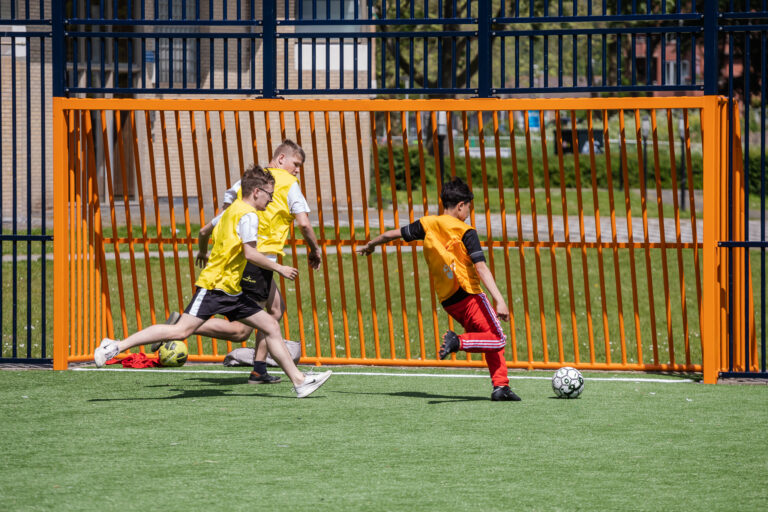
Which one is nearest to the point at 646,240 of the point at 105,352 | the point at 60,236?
the point at 105,352

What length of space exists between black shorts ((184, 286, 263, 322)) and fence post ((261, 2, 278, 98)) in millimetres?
2197

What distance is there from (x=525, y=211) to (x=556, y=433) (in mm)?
25137

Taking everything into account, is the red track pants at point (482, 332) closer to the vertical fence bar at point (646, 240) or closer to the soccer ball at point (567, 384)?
the soccer ball at point (567, 384)

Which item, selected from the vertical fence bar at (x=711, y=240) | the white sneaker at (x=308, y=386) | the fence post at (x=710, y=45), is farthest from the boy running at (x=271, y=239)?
the fence post at (x=710, y=45)

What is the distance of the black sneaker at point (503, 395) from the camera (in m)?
8.09

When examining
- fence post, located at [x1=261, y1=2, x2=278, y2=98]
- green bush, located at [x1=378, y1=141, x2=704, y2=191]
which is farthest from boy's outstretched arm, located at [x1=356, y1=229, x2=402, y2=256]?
green bush, located at [x1=378, y1=141, x2=704, y2=191]

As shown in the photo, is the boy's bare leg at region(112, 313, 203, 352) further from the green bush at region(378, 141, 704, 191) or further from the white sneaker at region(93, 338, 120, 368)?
the green bush at region(378, 141, 704, 191)

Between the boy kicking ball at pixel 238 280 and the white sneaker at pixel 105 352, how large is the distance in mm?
305

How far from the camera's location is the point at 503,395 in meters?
8.08

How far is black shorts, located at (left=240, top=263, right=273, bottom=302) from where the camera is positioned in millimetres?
8172

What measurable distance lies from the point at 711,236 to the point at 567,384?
170 cm

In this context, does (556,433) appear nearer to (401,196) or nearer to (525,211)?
(525,211)

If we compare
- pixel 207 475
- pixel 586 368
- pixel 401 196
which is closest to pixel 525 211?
pixel 401 196

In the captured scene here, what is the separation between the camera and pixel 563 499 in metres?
5.39
